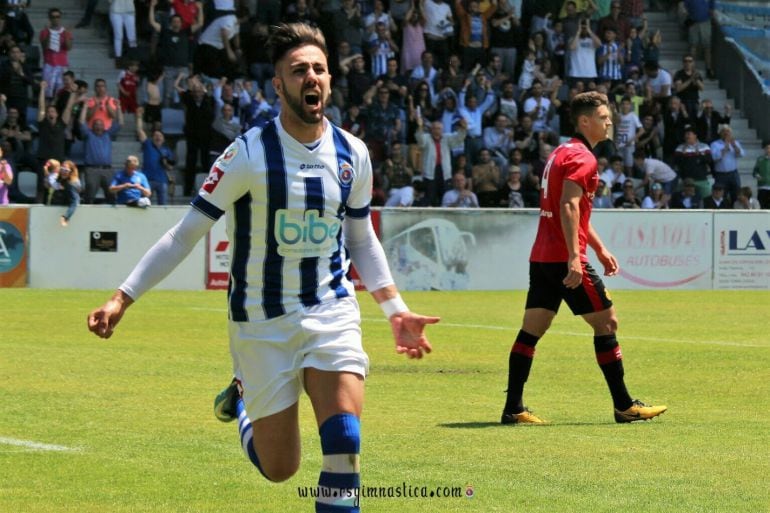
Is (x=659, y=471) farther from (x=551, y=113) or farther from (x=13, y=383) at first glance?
(x=551, y=113)

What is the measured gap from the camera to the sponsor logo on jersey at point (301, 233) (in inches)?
245

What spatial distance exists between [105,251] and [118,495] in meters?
17.7

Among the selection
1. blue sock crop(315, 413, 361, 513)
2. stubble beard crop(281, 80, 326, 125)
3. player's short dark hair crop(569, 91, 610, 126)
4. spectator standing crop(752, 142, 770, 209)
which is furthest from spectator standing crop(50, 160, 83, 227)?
blue sock crop(315, 413, 361, 513)

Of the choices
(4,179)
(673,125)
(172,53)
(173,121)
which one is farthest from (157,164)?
(673,125)

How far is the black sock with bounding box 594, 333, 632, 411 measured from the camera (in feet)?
35.1

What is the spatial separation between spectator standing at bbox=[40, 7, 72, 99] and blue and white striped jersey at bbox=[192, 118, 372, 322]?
2348cm

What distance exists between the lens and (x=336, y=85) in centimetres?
3045

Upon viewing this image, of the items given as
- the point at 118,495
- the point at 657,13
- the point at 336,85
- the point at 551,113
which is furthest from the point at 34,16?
the point at 118,495

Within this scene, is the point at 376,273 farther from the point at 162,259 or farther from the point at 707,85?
the point at 707,85

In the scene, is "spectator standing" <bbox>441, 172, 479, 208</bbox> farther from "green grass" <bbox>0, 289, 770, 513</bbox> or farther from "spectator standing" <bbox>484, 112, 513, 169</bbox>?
"green grass" <bbox>0, 289, 770, 513</bbox>

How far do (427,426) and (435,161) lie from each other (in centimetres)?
1935

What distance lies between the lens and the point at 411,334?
6145 mm

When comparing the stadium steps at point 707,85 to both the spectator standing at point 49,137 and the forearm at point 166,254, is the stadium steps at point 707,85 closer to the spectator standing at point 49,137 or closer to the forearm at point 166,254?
the spectator standing at point 49,137

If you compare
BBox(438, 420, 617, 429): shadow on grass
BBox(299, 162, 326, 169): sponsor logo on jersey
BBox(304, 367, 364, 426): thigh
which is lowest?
BBox(438, 420, 617, 429): shadow on grass
